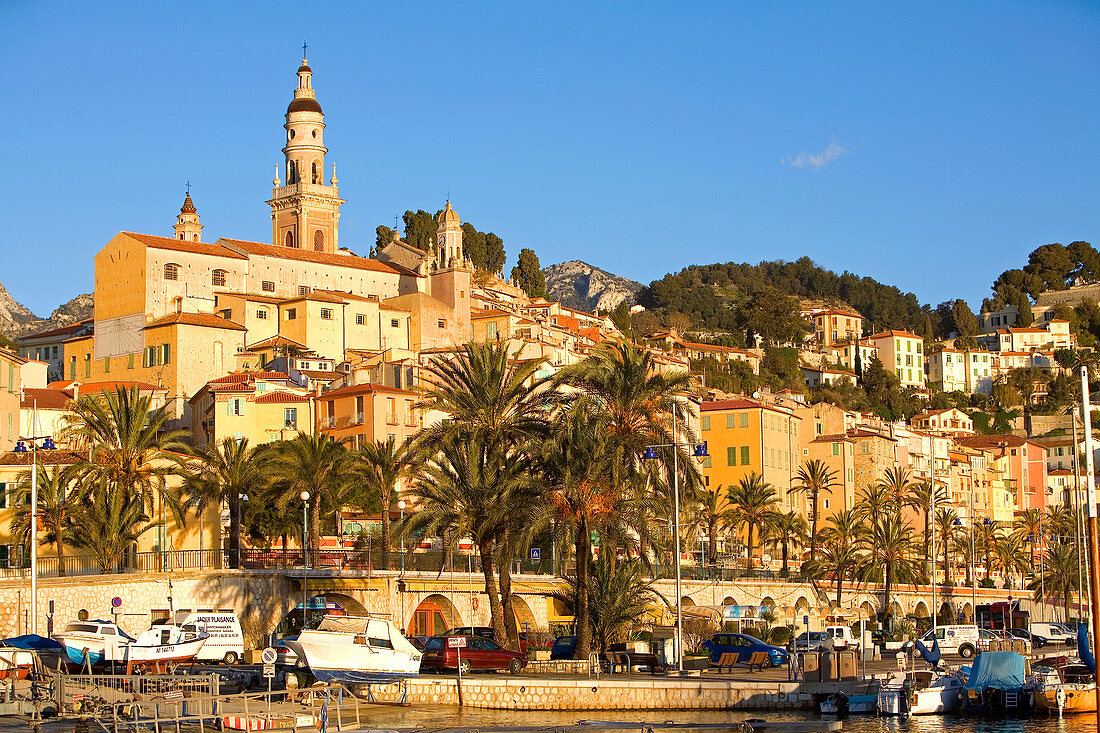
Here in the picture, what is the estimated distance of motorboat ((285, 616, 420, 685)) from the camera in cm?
3866

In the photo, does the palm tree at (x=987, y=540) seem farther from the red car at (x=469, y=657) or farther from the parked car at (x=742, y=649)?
the red car at (x=469, y=657)

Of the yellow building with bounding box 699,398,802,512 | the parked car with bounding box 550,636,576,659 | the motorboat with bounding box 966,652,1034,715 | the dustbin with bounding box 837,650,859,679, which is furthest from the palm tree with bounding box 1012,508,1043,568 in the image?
the motorboat with bounding box 966,652,1034,715

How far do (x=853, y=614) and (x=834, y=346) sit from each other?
11715 cm

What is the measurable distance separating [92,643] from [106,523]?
1269 centimetres

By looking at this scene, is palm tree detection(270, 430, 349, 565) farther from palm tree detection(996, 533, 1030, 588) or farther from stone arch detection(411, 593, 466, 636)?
palm tree detection(996, 533, 1030, 588)

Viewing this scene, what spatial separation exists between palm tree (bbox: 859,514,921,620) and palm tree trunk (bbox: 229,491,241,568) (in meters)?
36.0

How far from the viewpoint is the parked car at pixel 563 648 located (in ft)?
161

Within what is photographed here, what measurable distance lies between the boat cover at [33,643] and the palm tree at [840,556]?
46.9 meters

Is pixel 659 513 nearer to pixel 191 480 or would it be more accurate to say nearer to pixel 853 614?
pixel 191 480

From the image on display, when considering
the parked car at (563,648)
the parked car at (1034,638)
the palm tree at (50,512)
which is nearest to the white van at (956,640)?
the parked car at (1034,638)

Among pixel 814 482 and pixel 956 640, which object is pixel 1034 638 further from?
pixel 814 482

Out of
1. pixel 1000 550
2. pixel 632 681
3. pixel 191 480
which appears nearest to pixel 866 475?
pixel 1000 550

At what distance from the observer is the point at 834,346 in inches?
7692

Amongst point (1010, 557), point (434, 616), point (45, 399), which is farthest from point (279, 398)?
point (1010, 557)
